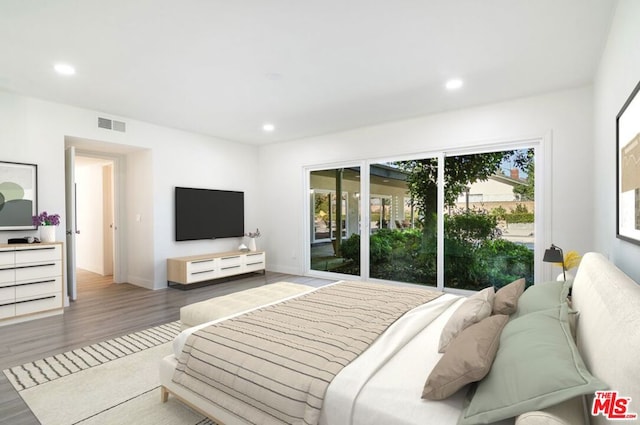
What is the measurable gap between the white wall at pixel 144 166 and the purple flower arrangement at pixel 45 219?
0.84 ft

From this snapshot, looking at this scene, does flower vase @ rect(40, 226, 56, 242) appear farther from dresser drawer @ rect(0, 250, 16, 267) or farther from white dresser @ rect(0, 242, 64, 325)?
dresser drawer @ rect(0, 250, 16, 267)

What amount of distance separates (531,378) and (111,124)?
5.58 metres

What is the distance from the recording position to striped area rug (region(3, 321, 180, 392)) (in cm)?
244

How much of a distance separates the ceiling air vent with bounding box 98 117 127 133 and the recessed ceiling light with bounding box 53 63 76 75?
138 cm

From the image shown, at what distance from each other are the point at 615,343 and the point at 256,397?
1362 millimetres

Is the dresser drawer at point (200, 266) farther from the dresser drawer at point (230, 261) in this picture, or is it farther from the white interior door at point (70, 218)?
the white interior door at point (70, 218)

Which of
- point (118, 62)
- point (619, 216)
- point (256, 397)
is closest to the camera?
point (256, 397)

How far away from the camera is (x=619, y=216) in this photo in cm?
222

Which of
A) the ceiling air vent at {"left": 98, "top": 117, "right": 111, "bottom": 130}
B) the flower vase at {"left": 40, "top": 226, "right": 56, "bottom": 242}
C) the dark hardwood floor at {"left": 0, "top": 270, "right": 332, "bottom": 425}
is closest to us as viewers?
the dark hardwood floor at {"left": 0, "top": 270, "right": 332, "bottom": 425}

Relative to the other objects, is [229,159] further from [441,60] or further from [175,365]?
[175,365]

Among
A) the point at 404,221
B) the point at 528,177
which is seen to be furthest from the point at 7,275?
the point at 528,177

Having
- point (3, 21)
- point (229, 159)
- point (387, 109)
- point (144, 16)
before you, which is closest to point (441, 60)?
point (387, 109)

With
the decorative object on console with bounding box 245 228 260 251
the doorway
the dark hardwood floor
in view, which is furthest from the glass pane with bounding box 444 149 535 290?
the doorway

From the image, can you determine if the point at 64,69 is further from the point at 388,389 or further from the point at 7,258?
the point at 388,389
